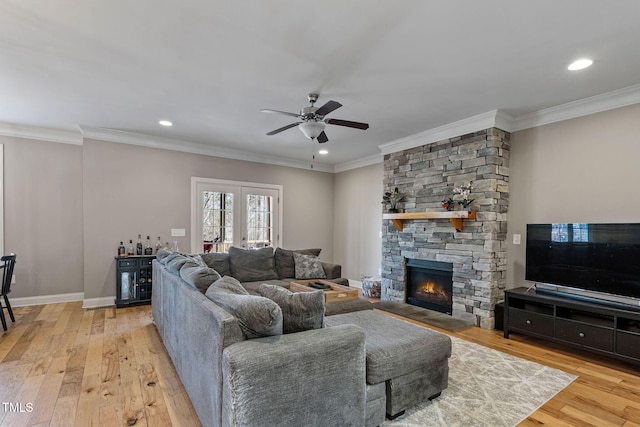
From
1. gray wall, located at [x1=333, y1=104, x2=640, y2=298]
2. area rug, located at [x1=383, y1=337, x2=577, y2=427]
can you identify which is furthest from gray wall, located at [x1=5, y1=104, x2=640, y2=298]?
area rug, located at [x1=383, y1=337, x2=577, y2=427]

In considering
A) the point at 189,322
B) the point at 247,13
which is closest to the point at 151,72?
the point at 247,13

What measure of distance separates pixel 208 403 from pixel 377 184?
526 cm

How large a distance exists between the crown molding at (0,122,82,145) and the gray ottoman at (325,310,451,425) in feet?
18.3

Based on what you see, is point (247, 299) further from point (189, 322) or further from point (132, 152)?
point (132, 152)

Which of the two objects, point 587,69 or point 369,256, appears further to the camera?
point 369,256

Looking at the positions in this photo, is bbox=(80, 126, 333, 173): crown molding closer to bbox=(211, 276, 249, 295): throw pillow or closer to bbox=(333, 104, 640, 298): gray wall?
bbox=(211, 276, 249, 295): throw pillow

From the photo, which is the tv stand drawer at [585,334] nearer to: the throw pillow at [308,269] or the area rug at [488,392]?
the area rug at [488,392]

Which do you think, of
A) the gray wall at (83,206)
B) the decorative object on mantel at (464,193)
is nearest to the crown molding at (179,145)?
the gray wall at (83,206)

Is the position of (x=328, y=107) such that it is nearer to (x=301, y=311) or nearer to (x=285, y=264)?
(x=301, y=311)

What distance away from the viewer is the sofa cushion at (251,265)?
4828 mm

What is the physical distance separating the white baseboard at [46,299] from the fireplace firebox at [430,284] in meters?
5.50

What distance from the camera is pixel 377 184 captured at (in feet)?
21.1

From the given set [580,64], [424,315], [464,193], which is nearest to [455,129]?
[464,193]

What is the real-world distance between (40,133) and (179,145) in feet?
6.55
